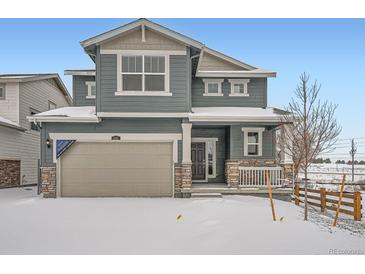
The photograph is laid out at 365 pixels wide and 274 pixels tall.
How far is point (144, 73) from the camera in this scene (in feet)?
35.1

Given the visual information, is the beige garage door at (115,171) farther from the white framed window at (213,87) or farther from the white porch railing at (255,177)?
the white framed window at (213,87)

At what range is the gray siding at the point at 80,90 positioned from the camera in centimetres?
1436

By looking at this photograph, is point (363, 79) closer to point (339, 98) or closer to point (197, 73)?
point (339, 98)

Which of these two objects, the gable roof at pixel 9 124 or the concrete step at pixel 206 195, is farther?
the gable roof at pixel 9 124

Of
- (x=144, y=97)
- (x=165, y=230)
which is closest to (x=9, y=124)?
(x=144, y=97)

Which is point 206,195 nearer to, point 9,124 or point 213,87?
point 213,87

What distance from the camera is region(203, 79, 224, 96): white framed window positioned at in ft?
44.1

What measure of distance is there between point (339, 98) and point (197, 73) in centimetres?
589

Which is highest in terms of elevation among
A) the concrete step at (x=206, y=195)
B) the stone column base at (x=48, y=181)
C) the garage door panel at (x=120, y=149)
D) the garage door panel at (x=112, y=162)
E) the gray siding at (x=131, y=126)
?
the gray siding at (x=131, y=126)

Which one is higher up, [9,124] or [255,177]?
[9,124]

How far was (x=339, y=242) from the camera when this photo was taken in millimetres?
5789

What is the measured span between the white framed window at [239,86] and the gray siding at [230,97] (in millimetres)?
153

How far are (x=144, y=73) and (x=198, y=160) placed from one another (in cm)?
475

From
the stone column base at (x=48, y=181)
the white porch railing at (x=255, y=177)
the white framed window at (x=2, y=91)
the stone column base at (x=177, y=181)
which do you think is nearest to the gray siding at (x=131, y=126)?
the stone column base at (x=48, y=181)
